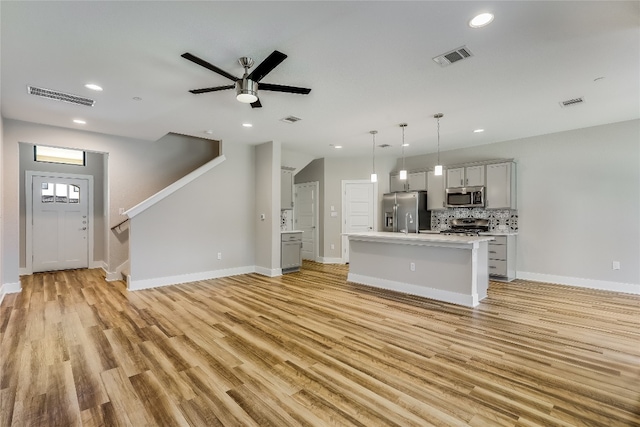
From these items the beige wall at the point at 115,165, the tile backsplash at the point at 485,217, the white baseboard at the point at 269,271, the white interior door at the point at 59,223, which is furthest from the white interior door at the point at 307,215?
the white interior door at the point at 59,223

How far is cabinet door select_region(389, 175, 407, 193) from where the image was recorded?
746 cm

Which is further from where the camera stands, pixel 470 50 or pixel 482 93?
pixel 482 93

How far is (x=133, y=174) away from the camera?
599 cm

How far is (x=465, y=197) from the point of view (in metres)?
6.27

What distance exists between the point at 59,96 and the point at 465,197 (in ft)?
22.4

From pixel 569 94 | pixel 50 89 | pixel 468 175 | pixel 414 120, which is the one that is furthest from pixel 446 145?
pixel 50 89

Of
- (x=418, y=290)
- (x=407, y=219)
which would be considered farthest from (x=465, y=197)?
(x=418, y=290)

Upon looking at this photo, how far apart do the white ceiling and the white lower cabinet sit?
A: 221cm

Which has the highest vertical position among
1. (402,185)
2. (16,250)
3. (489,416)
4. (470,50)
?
(470,50)

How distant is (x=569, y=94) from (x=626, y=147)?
88.4 inches

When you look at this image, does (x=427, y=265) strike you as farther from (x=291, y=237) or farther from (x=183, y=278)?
(x=183, y=278)

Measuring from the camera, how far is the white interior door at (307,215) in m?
8.03

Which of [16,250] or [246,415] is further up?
[16,250]

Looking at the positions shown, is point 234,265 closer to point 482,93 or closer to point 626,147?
point 482,93
